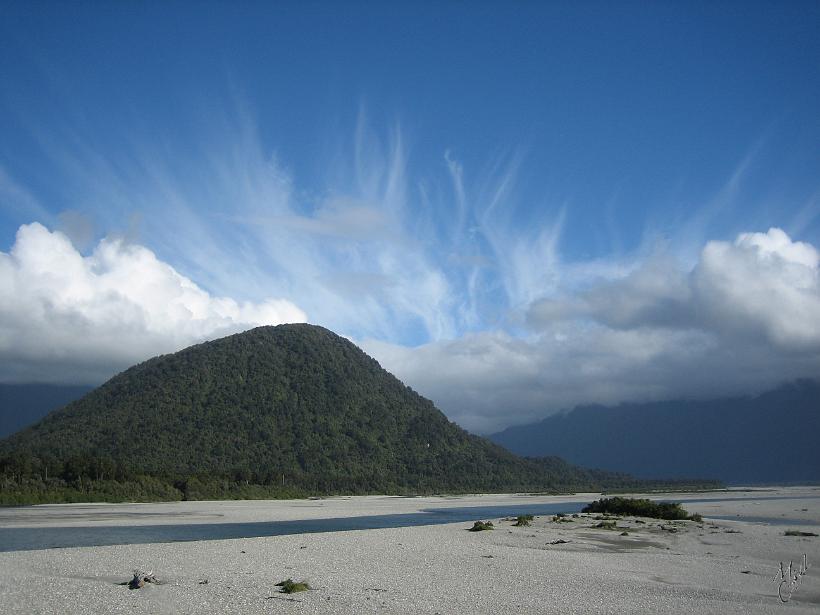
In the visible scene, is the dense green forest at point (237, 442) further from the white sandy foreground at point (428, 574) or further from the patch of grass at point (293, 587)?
the patch of grass at point (293, 587)

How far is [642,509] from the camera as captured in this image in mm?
59125

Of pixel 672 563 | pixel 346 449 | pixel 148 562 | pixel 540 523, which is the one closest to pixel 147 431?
pixel 346 449

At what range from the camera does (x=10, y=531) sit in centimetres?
4428

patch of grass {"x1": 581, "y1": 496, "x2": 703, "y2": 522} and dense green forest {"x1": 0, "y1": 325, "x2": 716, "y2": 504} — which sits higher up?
dense green forest {"x1": 0, "y1": 325, "x2": 716, "y2": 504}

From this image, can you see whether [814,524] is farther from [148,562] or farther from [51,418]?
[51,418]

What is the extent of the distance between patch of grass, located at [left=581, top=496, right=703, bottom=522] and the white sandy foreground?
1414cm

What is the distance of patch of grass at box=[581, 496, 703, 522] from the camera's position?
2135 inches

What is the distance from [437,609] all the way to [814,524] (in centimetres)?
4616

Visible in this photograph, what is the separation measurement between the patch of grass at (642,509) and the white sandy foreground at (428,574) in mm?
14136

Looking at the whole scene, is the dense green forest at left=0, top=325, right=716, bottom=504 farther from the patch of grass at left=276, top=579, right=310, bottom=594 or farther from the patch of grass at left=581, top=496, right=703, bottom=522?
the patch of grass at left=276, top=579, right=310, bottom=594

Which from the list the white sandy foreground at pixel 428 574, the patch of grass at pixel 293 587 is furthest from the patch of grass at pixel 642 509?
the patch of grass at pixel 293 587

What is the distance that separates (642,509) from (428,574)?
134ft

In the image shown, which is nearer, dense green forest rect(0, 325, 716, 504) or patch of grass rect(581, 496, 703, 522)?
patch of grass rect(581, 496, 703, 522)

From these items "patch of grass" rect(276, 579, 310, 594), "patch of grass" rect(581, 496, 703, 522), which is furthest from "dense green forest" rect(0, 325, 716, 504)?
"patch of grass" rect(276, 579, 310, 594)
